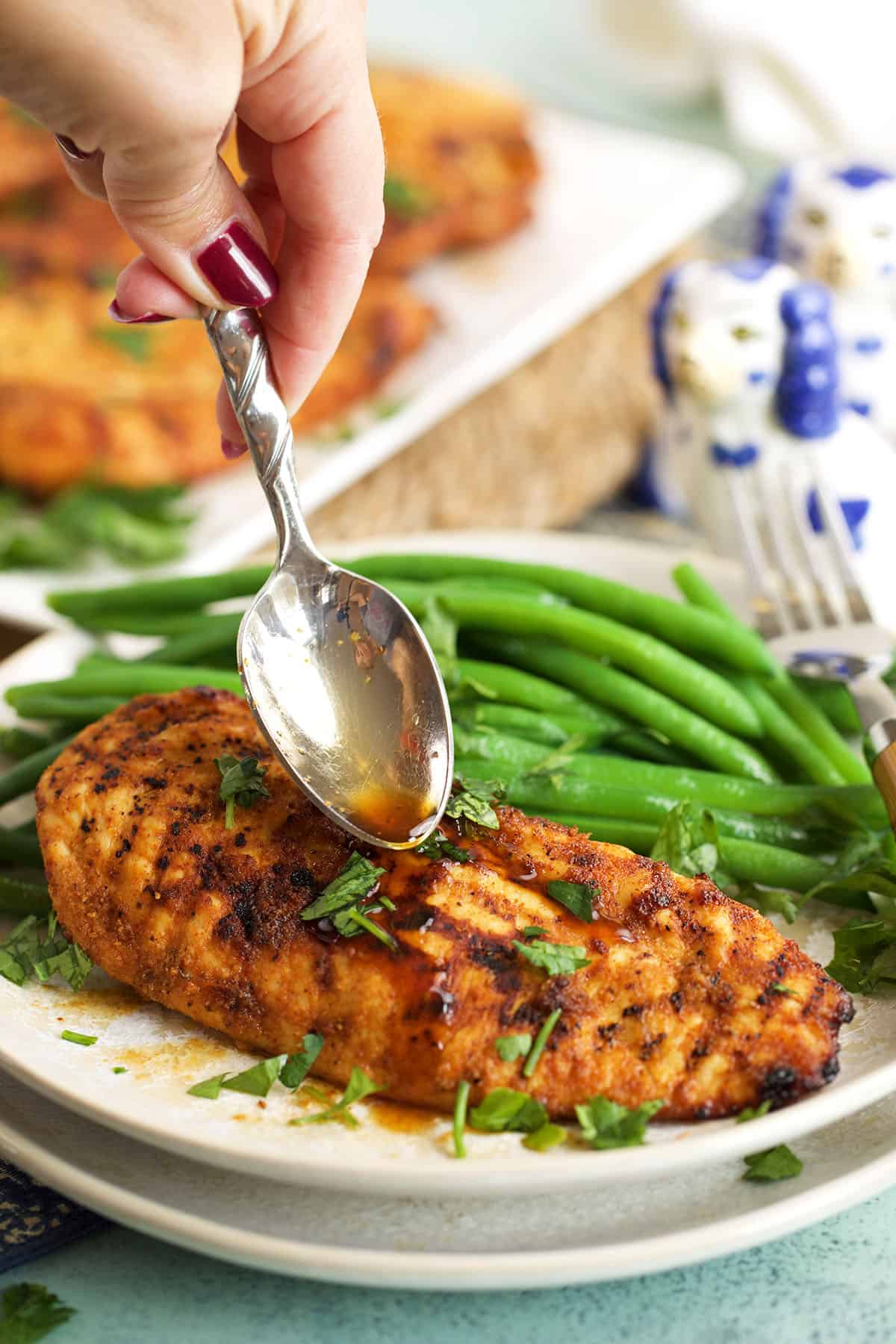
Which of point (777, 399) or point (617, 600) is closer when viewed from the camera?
point (617, 600)

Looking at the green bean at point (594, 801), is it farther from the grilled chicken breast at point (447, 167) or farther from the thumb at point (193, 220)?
the grilled chicken breast at point (447, 167)

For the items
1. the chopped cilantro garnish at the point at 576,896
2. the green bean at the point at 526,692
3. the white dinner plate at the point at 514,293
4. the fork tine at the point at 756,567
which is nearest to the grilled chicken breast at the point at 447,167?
the white dinner plate at the point at 514,293

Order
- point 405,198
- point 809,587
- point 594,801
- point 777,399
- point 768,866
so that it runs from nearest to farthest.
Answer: point 768,866 < point 594,801 < point 809,587 < point 777,399 < point 405,198

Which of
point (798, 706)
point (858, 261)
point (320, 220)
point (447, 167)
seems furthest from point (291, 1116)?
point (447, 167)

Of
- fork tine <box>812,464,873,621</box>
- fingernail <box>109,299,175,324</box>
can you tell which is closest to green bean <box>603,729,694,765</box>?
fork tine <box>812,464,873,621</box>

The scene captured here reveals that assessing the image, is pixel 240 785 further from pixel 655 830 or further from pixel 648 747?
pixel 648 747

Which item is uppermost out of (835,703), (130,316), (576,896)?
(130,316)
